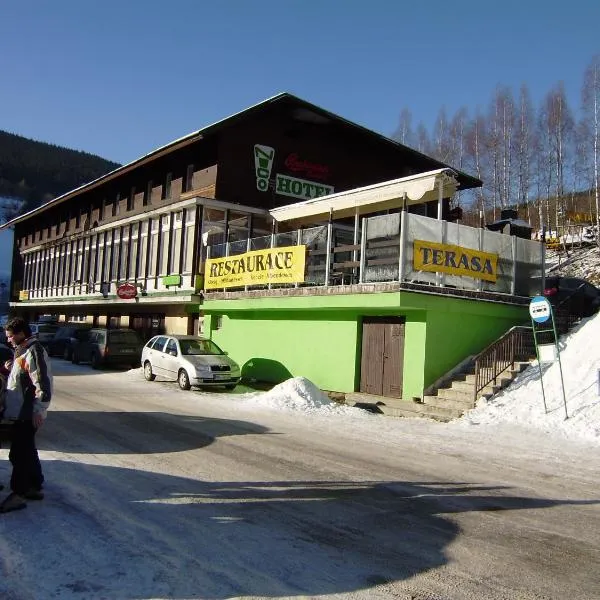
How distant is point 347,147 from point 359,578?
25160 millimetres

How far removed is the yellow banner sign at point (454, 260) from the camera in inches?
567

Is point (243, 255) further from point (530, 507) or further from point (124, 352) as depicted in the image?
point (530, 507)

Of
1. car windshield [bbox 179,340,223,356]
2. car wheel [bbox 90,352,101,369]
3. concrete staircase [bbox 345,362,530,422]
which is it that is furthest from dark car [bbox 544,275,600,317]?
car wheel [bbox 90,352,101,369]

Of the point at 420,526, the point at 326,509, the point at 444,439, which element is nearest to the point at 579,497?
the point at 420,526

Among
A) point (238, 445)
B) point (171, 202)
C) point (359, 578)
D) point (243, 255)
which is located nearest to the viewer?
point (359, 578)

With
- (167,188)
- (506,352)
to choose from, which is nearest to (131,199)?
(167,188)

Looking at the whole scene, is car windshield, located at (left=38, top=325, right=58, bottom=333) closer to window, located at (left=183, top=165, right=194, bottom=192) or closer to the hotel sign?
window, located at (left=183, top=165, right=194, bottom=192)

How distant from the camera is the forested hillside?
133250 mm

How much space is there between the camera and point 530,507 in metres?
6.52

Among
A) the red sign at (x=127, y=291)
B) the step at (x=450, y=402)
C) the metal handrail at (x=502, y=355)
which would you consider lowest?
the step at (x=450, y=402)

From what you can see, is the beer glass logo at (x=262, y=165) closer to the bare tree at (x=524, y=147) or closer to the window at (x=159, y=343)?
the window at (x=159, y=343)

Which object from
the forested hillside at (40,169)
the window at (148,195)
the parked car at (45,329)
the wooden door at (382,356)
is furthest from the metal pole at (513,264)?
the forested hillside at (40,169)

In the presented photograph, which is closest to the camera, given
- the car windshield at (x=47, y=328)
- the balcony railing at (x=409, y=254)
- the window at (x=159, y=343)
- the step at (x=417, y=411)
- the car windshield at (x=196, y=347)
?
the step at (x=417, y=411)

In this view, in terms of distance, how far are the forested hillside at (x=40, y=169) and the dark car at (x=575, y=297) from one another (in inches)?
4977
